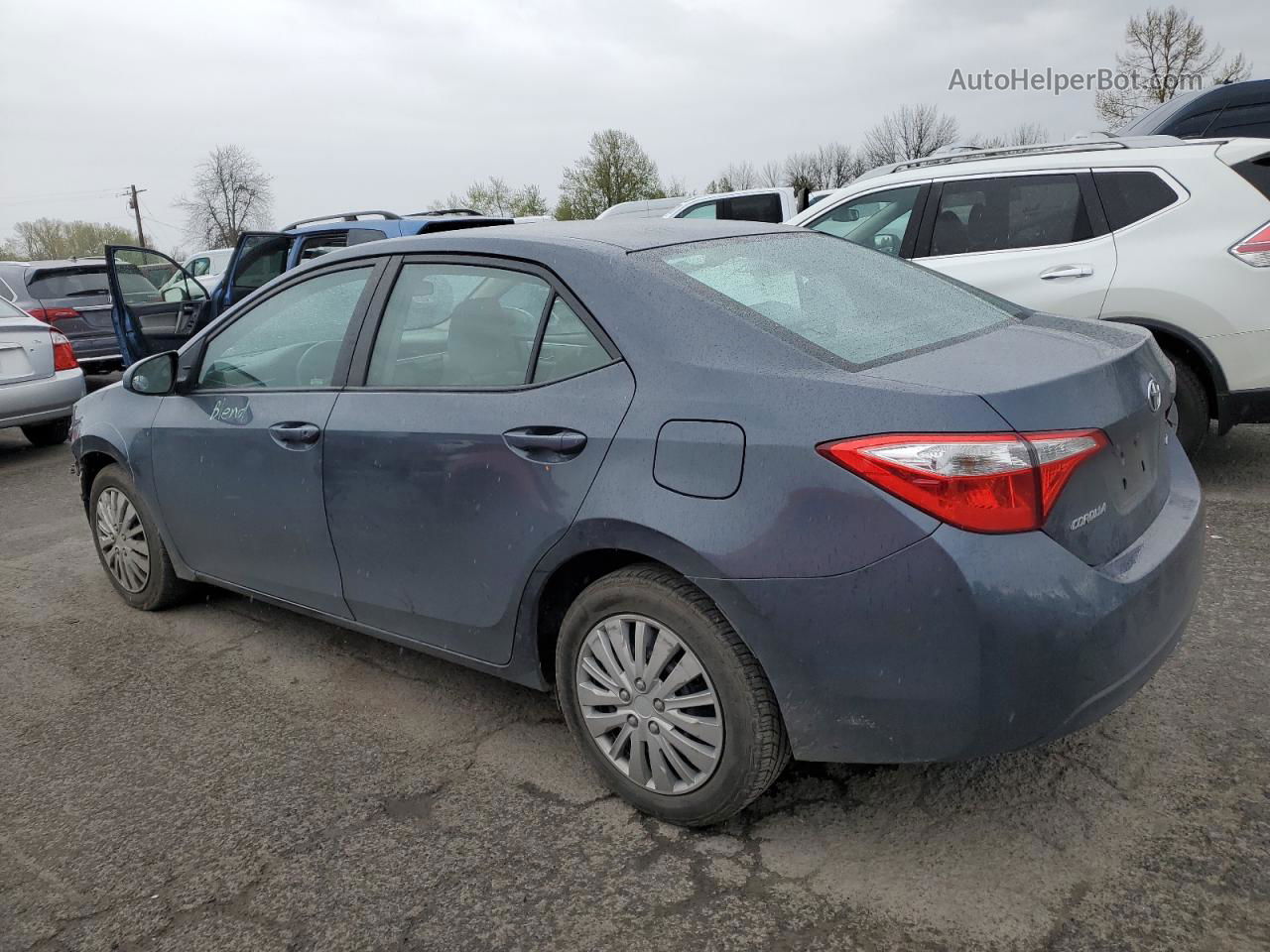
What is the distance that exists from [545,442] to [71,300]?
11682 mm

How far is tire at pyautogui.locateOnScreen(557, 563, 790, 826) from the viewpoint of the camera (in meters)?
2.42

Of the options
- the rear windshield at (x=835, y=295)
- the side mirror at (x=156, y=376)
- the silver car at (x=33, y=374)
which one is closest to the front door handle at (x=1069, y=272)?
the rear windshield at (x=835, y=295)

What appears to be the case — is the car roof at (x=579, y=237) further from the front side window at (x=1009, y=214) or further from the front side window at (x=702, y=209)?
the front side window at (x=702, y=209)

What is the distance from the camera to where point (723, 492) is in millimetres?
2348

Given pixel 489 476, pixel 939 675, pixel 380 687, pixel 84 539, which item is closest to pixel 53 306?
pixel 84 539

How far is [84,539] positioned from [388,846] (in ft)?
13.6

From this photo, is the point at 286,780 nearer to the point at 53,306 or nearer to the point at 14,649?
the point at 14,649

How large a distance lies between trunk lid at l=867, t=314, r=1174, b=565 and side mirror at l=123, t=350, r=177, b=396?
284cm

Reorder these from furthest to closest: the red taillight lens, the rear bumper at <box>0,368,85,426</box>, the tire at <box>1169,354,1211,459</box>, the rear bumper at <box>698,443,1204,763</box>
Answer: the red taillight lens → the rear bumper at <box>0,368,85,426</box> → the tire at <box>1169,354,1211,459</box> → the rear bumper at <box>698,443,1204,763</box>

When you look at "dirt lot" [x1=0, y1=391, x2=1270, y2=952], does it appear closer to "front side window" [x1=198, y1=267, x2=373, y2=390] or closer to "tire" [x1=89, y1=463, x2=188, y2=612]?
"tire" [x1=89, y1=463, x2=188, y2=612]

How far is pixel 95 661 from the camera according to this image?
159 inches

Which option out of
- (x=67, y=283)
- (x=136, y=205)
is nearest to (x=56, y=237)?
(x=136, y=205)

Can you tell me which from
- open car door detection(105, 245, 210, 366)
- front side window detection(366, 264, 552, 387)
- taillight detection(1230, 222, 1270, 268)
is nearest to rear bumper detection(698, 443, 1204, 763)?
front side window detection(366, 264, 552, 387)

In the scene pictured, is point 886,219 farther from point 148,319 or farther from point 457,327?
point 148,319
